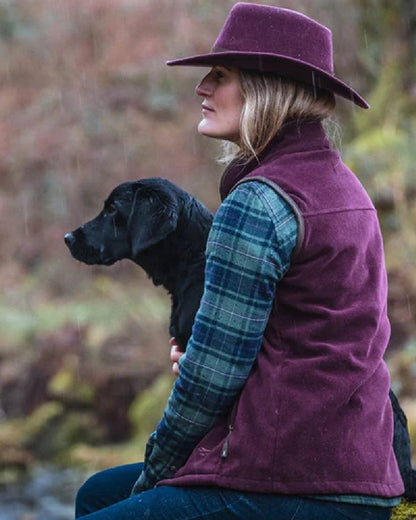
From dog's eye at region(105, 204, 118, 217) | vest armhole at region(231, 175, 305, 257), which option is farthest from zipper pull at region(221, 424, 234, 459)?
dog's eye at region(105, 204, 118, 217)

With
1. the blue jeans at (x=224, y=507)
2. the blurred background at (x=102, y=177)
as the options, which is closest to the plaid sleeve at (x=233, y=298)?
the blue jeans at (x=224, y=507)

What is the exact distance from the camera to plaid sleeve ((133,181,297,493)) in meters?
1.76

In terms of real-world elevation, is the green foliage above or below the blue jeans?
below

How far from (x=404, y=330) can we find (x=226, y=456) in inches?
232

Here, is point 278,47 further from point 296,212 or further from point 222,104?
point 296,212

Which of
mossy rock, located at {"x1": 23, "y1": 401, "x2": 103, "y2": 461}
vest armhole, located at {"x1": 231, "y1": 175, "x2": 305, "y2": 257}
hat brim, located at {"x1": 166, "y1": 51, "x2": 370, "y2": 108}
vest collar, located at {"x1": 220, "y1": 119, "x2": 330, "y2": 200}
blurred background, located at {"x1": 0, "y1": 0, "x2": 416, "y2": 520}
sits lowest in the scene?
mossy rock, located at {"x1": 23, "y1": 401, "x2": 103, "y2": 461}

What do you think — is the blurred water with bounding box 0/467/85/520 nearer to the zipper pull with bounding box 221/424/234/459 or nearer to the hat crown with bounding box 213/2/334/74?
the zipper pull with bounding box 221/424/234/459

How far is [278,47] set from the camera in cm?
200

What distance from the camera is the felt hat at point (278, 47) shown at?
1.96m

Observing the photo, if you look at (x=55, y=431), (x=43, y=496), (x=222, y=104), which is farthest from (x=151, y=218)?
(x=55, y=431)

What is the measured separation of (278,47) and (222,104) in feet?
0.64

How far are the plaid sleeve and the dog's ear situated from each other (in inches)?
28.6

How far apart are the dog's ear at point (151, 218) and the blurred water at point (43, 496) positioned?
190 inches

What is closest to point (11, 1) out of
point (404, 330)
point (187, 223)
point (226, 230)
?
point (404, 330)
